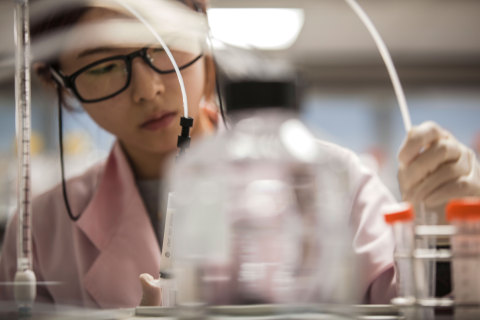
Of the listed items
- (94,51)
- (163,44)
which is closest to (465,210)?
(163,44)

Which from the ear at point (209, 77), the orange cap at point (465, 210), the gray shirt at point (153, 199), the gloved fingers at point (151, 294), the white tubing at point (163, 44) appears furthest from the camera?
the gray shirt at point (153, 199)

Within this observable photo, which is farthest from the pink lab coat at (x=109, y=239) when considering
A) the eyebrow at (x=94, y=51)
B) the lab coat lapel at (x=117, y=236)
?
the eyebrow at (x=94, y=51)

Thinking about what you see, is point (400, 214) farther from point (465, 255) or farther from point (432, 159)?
point (432, 159)

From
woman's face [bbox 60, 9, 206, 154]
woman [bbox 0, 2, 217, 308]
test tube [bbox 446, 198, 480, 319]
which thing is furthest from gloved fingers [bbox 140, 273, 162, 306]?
test tube [bbox 446, 198, 480, 319]

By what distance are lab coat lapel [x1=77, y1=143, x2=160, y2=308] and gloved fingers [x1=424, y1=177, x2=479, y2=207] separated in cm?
44

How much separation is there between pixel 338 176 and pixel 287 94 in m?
0.13

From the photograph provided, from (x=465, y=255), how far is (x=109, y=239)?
0.67 m

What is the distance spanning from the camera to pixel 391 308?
2.06 feet

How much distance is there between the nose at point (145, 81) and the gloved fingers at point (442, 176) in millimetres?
431

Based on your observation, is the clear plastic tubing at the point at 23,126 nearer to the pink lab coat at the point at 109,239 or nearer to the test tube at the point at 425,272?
the pink lab coat at the point at 109,239

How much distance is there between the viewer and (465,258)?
60cm

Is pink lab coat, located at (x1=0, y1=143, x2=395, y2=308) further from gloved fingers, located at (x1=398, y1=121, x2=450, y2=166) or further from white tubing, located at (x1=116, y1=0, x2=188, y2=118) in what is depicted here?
white tubing, located at (x1=116, y1=0, x2=188, y2=118)

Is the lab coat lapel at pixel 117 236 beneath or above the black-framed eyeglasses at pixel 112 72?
beneath

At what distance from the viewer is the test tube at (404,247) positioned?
0.64m
